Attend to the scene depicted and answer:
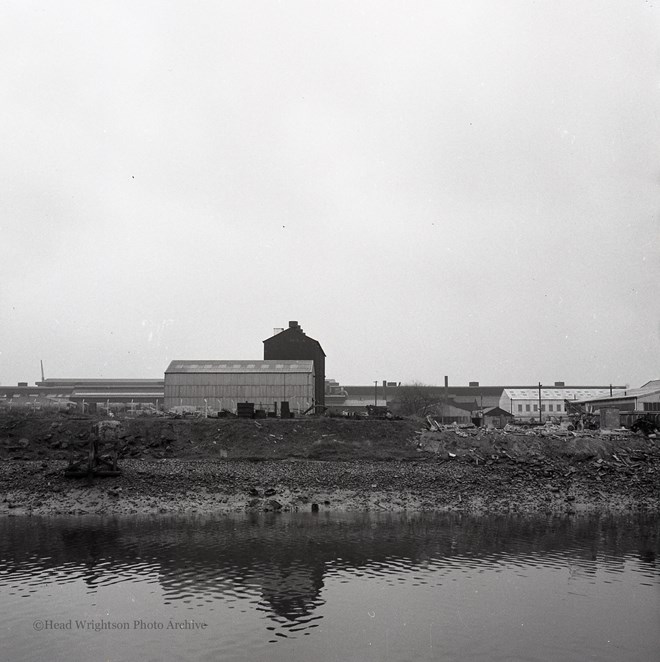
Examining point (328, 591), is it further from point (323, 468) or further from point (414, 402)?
point (414, 402)

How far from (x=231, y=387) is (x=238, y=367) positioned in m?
2.68

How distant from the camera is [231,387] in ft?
223

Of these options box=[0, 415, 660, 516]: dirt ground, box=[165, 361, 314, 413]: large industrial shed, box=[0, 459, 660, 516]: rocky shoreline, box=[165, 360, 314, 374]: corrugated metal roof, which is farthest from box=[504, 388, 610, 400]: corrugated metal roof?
box=[0, 459, 660, 516]: rocky shoreline

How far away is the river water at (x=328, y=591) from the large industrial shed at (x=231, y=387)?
3823cm

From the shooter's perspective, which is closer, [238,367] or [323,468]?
[323,468]

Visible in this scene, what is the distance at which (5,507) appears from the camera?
105 ft

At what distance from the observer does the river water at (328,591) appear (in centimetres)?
1453

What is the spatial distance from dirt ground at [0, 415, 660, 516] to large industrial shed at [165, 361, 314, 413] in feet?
59.9

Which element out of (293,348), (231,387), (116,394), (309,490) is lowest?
(309,490)

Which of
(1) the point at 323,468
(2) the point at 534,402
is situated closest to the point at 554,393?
(2) the point at 534,402

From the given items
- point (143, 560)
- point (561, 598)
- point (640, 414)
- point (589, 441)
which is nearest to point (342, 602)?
point (561, 598)

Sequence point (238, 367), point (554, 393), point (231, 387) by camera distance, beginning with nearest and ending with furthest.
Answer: point (231, 387) < point (238, 367) < point (554, 393)

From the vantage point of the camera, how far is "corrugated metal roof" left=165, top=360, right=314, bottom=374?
68.6 m

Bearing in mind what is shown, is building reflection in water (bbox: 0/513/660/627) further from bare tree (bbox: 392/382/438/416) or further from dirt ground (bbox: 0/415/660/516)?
bare tree (bbox: 392/382/438/416)
